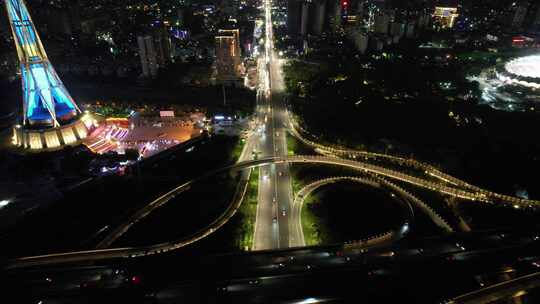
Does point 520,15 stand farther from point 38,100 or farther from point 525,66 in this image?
point 38,100

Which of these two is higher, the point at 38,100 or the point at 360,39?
the point at 360,39

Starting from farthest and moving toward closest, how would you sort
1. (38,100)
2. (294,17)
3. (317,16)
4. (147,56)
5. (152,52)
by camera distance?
(294,17), (317,16), (152,52), (147,56), (38,100)

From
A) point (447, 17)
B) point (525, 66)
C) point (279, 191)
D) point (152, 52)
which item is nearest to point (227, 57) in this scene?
point (152, 52)

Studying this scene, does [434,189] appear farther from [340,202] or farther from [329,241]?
[329,241]

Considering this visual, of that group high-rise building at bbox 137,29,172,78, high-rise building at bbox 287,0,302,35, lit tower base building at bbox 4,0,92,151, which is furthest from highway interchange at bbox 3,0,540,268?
high-rise building at bbox 287,0,302,35

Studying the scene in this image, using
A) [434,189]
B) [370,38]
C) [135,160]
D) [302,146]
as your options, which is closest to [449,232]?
[434,189]

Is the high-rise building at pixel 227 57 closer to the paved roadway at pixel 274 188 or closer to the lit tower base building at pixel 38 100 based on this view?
the paved roadway at pixel 274 188

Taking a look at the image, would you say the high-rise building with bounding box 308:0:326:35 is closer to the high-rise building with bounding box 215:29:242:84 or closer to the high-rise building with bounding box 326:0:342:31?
the high-rise building with bounding box 326:0:342:31

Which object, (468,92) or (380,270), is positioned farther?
(468,92)
